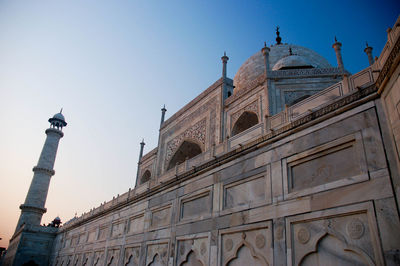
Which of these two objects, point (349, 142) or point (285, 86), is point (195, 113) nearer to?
point (285, 86)

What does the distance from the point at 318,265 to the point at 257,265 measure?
60.3 inches

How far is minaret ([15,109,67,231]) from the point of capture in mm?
26094

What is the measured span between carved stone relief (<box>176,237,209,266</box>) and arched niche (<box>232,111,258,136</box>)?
199 inches

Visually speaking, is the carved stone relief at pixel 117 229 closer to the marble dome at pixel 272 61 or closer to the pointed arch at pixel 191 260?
the pointed arch at pixel 191 260

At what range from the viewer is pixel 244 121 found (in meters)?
12.8

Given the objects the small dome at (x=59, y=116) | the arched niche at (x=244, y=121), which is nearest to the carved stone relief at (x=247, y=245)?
the arched niche at (x=244, y=121)

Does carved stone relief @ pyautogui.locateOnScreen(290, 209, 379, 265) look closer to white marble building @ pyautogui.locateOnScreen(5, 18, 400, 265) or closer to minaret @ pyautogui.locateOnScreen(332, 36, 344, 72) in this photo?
white marble building @ pyautogui.locateOnScreen(5, 18, 400, 265)

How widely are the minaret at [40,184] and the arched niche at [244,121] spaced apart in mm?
20852

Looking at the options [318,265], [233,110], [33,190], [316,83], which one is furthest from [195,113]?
[33,190]

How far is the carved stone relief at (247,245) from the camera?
250 inches

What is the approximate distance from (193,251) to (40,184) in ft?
74.8

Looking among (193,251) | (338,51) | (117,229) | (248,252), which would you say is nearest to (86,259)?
→ (117,229)

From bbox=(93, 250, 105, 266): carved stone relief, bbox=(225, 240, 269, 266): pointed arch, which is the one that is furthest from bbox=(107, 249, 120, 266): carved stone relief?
bbox=(225, 240, 269, 266): pointed arch

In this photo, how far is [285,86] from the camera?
40.1ft
